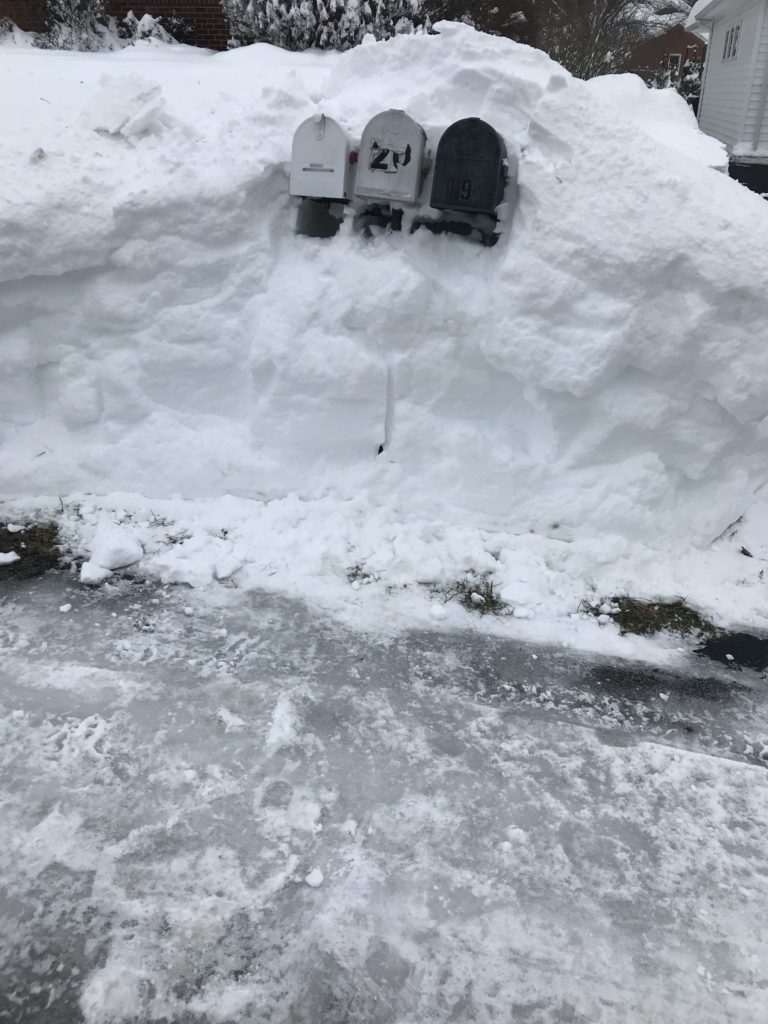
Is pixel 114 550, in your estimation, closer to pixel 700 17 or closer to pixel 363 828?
pixel 363 828

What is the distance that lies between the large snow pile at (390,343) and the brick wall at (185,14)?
22.3 feet

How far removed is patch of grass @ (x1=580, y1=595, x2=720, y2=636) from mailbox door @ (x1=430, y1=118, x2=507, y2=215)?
239cm

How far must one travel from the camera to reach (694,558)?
4379mm

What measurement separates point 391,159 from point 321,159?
0.43 m

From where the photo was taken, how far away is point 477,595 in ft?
13.4

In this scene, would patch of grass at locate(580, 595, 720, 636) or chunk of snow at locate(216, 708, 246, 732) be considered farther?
patch of grass at locate(580, 595, 720, 636)

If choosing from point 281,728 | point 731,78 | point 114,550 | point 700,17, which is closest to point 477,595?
point 281,728

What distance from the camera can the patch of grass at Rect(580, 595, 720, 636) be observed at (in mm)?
3943

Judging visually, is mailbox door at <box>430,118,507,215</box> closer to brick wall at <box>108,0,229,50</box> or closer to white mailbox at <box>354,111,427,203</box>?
white mailbox at <box>354,111,427,203</box>

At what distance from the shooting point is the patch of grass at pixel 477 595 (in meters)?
4.01

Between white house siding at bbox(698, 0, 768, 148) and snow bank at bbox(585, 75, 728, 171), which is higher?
white house siding at bbox(698, 0, 768, 148)

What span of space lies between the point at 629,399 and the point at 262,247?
2509mm

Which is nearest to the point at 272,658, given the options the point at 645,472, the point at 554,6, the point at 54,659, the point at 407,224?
the point at 54,659

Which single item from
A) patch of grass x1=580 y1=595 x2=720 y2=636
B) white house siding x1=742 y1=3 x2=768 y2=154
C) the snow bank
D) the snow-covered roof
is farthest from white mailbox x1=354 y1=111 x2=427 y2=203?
the snow-covered roof
